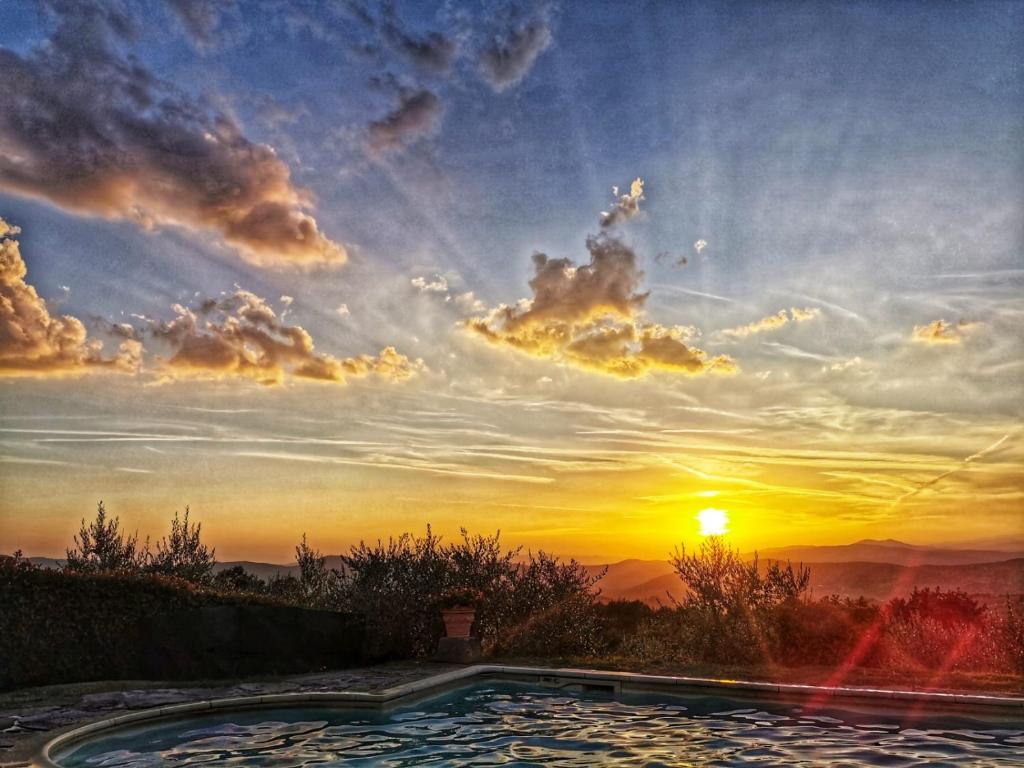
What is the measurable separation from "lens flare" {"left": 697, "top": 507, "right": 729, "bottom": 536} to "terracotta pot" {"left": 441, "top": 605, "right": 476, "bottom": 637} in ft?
14.1

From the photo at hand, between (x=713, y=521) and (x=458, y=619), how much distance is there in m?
5.75

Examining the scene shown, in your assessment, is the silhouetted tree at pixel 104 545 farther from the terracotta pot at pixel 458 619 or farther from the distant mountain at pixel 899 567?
the distant mountain at pixel 899 567

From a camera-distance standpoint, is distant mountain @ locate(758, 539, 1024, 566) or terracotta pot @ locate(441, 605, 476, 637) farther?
distant mountain @ locate(758, 539, 1024, 566)

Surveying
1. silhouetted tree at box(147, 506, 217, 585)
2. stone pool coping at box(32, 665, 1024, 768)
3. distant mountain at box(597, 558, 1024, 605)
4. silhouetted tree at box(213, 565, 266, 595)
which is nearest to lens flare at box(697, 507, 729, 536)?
stone pool coping at box(32, 665, 1024, 768)

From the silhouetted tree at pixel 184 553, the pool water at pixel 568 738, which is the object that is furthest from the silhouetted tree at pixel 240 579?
the pool water at pixel 568 738

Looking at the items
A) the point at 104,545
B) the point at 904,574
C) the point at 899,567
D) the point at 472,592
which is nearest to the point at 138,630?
the point at 472,592

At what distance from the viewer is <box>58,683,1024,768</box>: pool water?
7371 mm

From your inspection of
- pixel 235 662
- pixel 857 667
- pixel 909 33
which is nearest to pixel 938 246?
pixel 909 33

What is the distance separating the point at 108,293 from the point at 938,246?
497 inches

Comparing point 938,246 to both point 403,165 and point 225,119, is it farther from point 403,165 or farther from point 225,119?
point 225,119

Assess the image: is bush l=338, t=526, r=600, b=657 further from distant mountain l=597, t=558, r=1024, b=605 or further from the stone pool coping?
distant mountain l=597, t=558, r=1024, b=605

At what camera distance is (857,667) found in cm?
1190

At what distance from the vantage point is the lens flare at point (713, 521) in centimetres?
1446

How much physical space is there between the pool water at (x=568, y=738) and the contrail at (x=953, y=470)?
→ 825 cm
